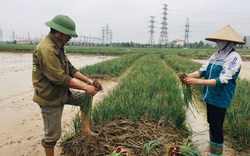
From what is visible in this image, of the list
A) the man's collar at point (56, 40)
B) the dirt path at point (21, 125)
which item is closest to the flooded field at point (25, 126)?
the dirt path at point (21, 125)

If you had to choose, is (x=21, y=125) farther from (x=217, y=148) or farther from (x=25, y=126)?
(x=217, y=148)

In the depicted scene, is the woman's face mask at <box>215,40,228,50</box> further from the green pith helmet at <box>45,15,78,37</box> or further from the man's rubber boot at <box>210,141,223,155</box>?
the green pith helmet at <box>45,15,78,37</box>

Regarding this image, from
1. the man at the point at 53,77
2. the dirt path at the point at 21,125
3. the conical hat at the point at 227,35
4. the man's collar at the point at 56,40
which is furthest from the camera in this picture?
the dirt path at the point at 21,125

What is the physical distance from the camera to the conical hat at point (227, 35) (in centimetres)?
249

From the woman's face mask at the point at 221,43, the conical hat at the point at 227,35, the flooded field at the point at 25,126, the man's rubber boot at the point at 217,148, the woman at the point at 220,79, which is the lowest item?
the flooded field at the point at 25,126

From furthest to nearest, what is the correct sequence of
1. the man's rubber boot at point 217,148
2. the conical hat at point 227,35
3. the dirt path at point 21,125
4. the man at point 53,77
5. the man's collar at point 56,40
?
the dirt path at point 21,125 < the man's rubber boot at point 217,148 < the conical hat at point 227,35 < the man's collar at point 56,40 < the man at point 53,77

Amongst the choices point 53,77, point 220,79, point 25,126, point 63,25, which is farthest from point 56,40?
point 25,126

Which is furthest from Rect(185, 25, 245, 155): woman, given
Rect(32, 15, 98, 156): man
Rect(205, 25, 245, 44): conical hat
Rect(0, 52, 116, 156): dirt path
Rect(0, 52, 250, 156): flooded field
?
Rect(0, 52, 116, 156): dirt path

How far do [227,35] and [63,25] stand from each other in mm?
1692

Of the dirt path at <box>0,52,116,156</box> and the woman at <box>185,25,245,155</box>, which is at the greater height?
the woman at <box>185,25,245,155</box>

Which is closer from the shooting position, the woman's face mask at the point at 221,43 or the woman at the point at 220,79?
the woman at the point at 220,79

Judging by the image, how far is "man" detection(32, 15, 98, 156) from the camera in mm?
2209

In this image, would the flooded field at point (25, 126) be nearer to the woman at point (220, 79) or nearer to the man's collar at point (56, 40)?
the woman at point (220, 79)

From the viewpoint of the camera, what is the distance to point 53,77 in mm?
2230
